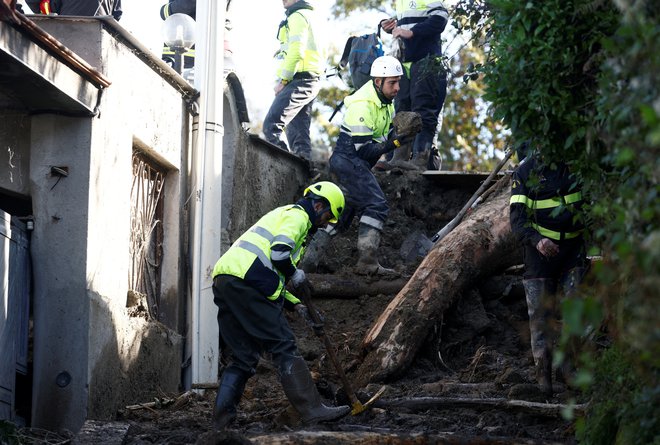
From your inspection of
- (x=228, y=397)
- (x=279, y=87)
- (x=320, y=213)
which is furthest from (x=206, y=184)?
(x=279, y=87)

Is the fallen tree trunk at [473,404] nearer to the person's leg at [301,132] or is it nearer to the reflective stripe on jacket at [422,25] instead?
the reflective stripe on jacket at [422,25]

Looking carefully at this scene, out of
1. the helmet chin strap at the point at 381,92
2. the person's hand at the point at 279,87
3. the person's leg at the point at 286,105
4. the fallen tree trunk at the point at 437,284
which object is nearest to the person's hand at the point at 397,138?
the helmet chin strap at the point at 381,92

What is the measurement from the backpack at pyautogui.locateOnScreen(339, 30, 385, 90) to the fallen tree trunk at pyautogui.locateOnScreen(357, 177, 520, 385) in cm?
262

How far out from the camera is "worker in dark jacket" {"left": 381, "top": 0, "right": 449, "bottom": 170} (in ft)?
40.5

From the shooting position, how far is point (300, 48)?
12594 mm

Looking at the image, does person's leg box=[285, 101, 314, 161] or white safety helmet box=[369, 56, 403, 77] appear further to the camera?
person's leg box=[285, 101, 314, 161]

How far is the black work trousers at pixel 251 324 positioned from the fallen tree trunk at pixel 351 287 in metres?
2.86

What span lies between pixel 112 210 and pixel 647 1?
221 inches

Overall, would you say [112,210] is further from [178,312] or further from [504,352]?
[504,352]

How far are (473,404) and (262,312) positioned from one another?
5.54ft

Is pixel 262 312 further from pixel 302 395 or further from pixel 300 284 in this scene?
pixel 302 395

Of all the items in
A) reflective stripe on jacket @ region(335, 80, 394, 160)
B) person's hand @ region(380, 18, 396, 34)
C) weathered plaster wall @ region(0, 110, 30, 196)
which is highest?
person's hand @ region(380, 18, 396, 34)

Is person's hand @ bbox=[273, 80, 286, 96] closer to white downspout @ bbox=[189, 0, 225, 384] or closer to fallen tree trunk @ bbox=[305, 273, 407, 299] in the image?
white downspout @ bbox=[189, 0, 225, 384]

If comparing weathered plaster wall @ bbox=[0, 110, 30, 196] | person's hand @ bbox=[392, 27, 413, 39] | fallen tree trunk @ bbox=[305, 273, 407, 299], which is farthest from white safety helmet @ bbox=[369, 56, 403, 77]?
weathered plaster wall @ bbox=[0, 110, 30, 196]
